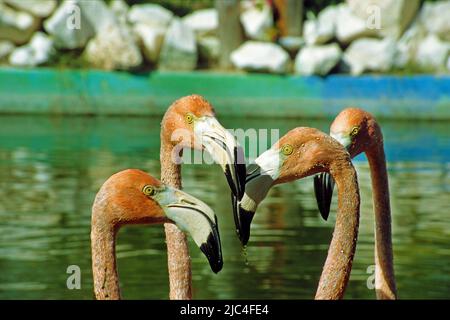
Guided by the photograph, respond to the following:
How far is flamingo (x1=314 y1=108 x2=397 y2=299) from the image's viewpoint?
5.52 metres

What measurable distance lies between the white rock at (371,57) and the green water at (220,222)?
134cm

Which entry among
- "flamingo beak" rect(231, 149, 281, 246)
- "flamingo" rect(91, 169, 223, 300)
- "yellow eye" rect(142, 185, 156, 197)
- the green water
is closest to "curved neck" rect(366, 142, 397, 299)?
"flamingo beak" rect(231, 149, 281, 246)

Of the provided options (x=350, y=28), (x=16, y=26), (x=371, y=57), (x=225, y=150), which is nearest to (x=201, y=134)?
(x=225, y=150)

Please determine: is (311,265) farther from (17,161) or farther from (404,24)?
(404,24)

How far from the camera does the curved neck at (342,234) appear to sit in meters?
4.73

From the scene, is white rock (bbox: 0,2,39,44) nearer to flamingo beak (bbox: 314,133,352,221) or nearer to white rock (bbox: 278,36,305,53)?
white rock (bbox: 278,36,305,53)

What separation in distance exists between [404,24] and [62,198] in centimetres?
760

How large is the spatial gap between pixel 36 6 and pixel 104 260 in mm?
13181

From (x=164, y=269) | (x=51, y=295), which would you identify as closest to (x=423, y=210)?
(x=164, y=269)

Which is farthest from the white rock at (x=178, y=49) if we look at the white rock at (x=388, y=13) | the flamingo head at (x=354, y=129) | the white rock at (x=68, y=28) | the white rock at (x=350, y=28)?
the flamingo head at (x=354, y=129)

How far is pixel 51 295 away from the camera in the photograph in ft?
25.9

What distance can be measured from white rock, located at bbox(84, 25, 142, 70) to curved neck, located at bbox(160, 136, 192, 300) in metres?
11.0

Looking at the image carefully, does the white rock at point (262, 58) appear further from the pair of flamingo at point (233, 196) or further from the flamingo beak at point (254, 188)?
the flamingo beak at point (254, 188)

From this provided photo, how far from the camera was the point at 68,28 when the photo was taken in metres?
16.8
